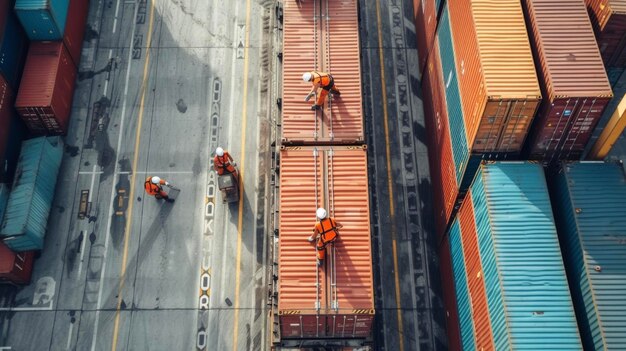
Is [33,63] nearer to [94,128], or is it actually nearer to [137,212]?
[94,128]

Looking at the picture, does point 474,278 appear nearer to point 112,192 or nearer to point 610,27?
point 610,27

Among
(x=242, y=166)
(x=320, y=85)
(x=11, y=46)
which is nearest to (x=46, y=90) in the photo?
(x=11, y=46)

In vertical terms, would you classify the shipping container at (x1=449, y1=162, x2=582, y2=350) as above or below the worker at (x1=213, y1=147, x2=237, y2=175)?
below

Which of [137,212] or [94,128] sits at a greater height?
[94,128]

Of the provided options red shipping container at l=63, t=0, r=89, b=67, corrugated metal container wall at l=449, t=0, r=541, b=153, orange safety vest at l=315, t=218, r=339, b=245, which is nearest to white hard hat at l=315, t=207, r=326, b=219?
orange safety vest at l=315, t=218, r=339, b=245

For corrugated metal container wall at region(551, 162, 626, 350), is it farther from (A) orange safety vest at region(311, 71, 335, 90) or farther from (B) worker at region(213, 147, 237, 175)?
(B) worker at region(213, 147, 237, 175)

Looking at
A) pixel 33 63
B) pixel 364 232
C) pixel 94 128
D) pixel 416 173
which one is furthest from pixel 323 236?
pixel 33 63
